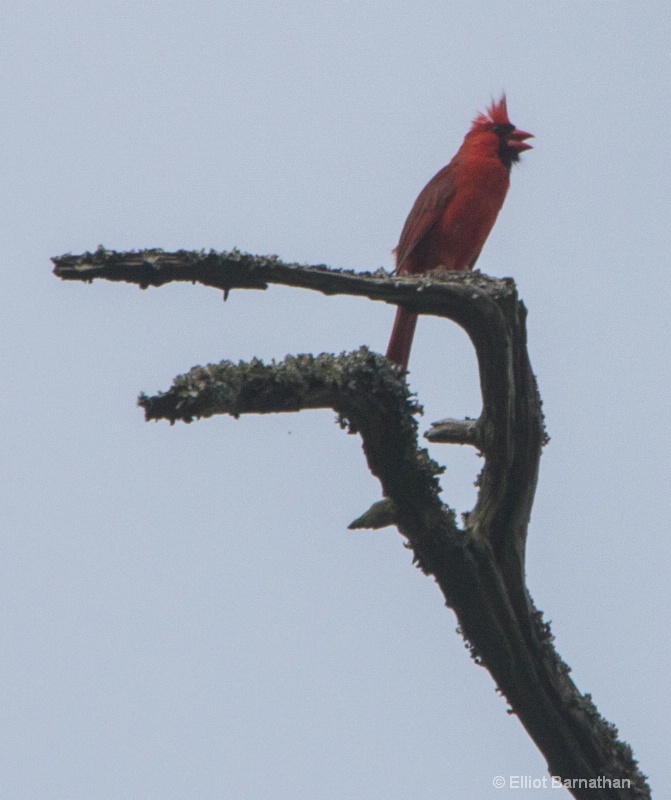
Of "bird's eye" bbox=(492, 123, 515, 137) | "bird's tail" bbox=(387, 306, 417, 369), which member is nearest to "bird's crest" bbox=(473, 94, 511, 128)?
"bird's eye" bbox=(492, 123, 515, 137)

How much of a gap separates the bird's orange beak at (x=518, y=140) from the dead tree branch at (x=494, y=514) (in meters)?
3.24

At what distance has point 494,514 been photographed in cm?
308

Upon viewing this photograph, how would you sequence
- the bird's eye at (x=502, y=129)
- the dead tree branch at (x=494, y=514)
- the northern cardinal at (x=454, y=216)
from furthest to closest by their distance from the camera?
the bird's eye at (x=502, y=129) < the northern cardinal at (x=454, y=216) < the dead tree branch at (x=494, y=514)

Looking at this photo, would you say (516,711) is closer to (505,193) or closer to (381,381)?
(381,381)

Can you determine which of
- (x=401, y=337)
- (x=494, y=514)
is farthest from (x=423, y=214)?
(x=494, y=514)

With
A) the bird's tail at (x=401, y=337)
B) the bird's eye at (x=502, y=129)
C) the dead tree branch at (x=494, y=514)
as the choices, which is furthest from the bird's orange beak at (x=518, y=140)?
the dead tree branch at (x=494, y=514)

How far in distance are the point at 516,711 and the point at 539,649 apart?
0.64 feet

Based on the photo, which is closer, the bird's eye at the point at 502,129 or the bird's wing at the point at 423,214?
the bird's wing at the point at 423,214

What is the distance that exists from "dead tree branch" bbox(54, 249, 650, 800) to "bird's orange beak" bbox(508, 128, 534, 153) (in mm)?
3240

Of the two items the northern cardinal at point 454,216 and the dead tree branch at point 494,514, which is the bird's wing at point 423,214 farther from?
the dead tree branch at point 494,514

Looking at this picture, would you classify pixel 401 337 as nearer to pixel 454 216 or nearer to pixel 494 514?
pixel 454 216

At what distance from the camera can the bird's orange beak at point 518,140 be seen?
6.17 meters

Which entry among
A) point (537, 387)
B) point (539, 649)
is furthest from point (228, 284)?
point (539, 649)

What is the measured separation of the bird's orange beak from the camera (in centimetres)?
617
